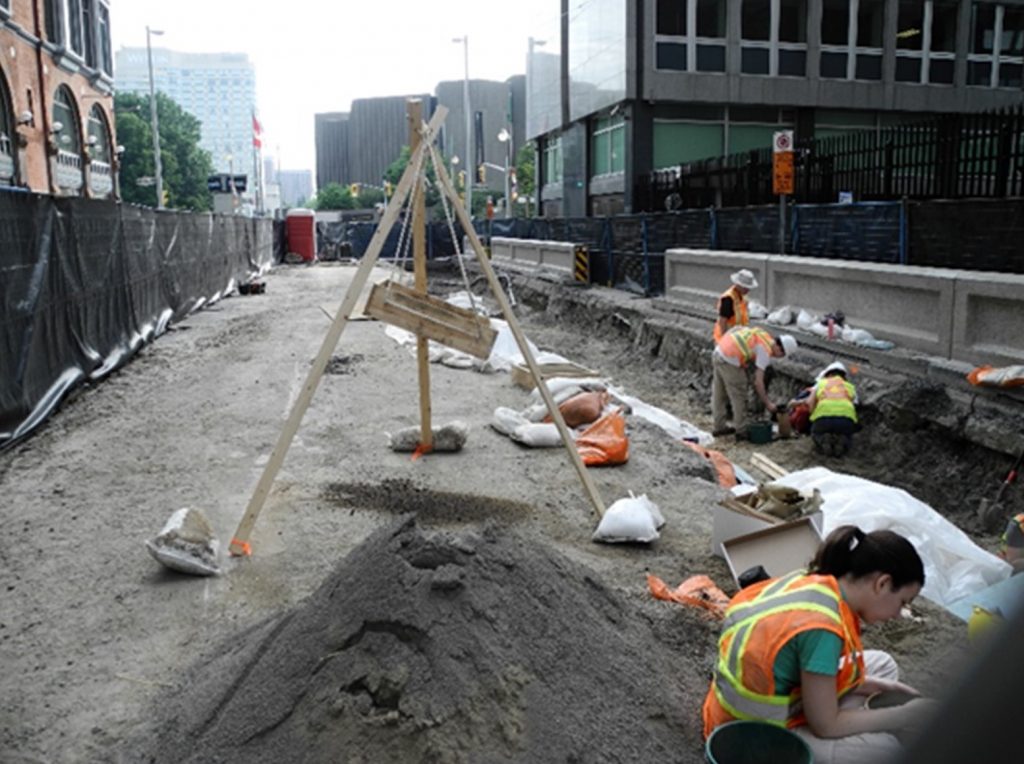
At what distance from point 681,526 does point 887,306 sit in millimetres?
5421

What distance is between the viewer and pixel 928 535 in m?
5.82

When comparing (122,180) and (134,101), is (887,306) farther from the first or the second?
(134,101)

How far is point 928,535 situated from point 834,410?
3348 millimetres

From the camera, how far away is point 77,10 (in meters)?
34.4

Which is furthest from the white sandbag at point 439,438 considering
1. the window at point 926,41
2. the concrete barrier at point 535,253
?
the window at point 926,41

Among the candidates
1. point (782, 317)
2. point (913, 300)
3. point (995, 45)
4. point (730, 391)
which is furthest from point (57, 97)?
point (995, 45)

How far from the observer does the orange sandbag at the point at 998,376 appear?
799cm

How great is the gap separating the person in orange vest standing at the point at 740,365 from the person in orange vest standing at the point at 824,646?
6915 millimetres

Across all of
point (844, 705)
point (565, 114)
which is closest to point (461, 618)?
point (844, 705)

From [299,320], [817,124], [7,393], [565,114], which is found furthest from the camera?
[565,114]

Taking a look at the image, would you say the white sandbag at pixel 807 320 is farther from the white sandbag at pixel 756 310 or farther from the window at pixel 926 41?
the window at pixel 926 41

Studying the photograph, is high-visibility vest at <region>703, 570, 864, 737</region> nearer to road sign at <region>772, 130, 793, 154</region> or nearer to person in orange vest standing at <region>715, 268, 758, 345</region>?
person in orange vest standing at <region>715, 268, 758, 345</region>

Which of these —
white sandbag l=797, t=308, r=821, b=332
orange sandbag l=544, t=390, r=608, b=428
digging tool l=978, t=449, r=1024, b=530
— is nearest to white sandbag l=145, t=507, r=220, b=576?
orange sandbag l=544, t=390, r=608, b=428

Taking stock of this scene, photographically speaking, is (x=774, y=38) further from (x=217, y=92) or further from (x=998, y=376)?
(x=217, y=92)
